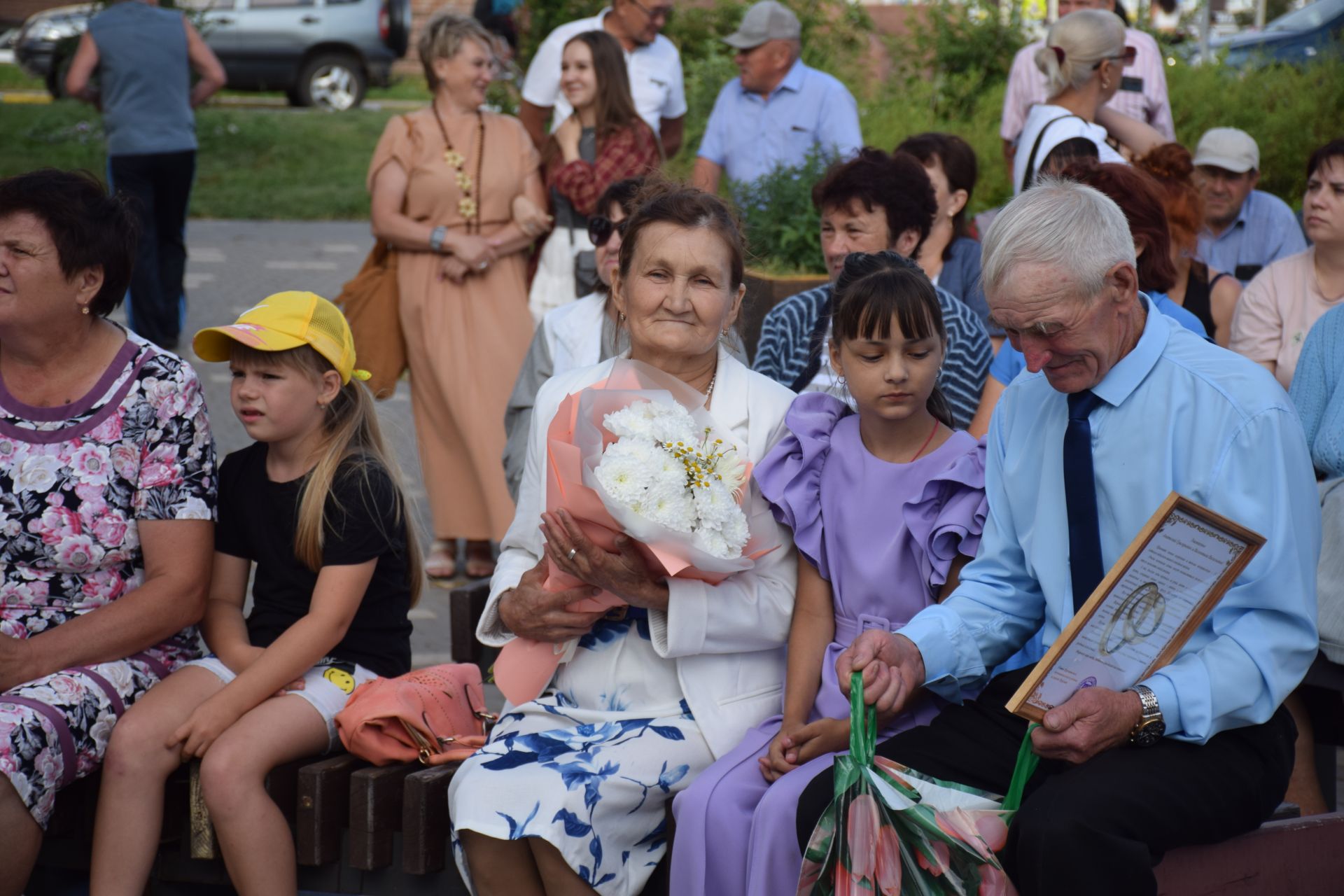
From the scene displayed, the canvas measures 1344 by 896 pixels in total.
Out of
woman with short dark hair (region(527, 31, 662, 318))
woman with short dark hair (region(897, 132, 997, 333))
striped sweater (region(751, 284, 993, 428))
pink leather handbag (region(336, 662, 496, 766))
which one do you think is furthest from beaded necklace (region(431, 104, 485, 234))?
pink leather handbag (region(336, 662, 496, 766))

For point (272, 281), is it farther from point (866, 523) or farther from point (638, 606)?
point (866, 523)

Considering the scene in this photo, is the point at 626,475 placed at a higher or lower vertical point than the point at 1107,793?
higher

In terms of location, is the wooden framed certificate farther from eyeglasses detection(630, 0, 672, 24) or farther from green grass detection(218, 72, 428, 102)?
green grass detection(218, 72, 428, 102)

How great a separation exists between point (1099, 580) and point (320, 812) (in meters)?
1.75

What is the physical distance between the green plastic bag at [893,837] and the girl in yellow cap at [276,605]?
1299mm

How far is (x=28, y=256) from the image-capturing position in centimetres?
358

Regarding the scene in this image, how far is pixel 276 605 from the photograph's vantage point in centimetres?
372

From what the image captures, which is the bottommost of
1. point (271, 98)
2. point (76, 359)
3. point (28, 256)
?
point (271, 98)

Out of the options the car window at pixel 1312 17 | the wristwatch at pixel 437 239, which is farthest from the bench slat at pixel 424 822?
the car window at pixel 1312 17

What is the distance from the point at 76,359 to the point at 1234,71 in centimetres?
945

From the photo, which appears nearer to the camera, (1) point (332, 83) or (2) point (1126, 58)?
(2) point (1126, 58)

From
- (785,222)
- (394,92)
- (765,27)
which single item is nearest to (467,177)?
(785,222)

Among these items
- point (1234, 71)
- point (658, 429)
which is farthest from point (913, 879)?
point (1234, 71)

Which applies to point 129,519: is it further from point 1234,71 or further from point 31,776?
point 1234,71
